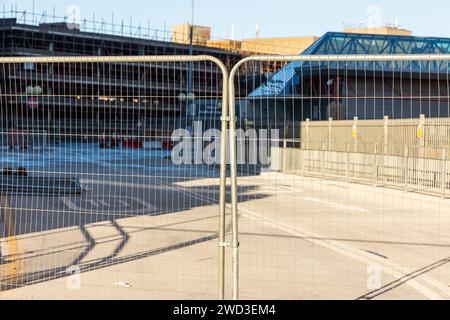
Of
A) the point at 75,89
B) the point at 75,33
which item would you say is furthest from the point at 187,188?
the point at 75,33

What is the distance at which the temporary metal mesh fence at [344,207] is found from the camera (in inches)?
396

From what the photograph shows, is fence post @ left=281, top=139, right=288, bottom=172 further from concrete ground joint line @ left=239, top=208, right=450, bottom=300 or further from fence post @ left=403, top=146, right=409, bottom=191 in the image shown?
concrete ground joint line @ left=239, top=208, right=450, bottom=300

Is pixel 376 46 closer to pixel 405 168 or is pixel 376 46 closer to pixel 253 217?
pixel 405 168

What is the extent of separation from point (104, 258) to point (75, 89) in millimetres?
68582

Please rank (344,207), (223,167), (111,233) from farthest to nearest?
1. (344,207)
2. (111,233)
3. (223,167)

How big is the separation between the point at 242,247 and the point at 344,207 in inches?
313

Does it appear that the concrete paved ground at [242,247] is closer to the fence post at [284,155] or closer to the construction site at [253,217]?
the construction site at [253,217]

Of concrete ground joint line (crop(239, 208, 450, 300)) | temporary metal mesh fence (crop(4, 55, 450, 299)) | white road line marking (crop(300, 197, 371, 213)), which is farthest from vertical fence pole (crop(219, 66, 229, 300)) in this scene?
white road line marking (crop(300, 197, 371, 213))

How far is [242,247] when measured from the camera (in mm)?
13484

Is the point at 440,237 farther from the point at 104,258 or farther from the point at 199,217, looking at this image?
the point at 104,258

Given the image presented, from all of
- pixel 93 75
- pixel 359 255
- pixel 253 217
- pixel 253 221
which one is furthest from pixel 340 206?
pixel 93 75

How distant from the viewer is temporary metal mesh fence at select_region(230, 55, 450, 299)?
10047mm
